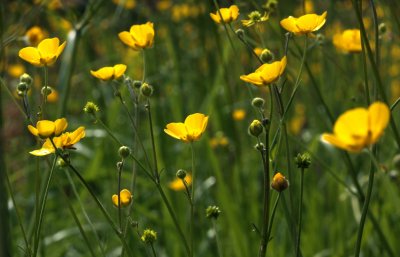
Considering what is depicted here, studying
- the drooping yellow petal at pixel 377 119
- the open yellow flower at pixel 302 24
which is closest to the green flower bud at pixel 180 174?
the open yellow flower at pixel 302 24

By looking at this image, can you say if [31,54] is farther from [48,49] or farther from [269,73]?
[269,73]

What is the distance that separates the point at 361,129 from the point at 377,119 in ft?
0.06

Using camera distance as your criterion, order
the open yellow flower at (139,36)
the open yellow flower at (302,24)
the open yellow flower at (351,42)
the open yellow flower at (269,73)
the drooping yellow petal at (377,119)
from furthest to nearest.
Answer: the open yellow flower at (351,42) → the open yellow flower at (139,36) → the open yellow flower at (302,24) → the open yellow flower at (269,73) → the drooping yellow petal at (377,119)

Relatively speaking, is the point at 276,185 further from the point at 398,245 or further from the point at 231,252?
the point at 231,252

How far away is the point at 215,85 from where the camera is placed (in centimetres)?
228

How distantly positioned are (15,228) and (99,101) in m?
0.91

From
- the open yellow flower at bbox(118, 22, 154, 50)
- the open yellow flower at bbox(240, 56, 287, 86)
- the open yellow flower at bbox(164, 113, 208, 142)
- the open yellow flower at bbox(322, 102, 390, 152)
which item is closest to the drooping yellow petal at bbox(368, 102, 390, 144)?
the open yellow flower at bbox(322, 102, 390, 152)

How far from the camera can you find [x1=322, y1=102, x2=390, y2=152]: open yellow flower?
0.66 metres

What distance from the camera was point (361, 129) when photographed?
0.66 meters

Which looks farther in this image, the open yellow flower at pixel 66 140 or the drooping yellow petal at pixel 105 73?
the drooping yellow petal at pixel 105 73

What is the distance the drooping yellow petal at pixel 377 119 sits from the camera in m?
0.65

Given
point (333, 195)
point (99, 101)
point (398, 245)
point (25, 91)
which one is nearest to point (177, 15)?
point (99, 101)

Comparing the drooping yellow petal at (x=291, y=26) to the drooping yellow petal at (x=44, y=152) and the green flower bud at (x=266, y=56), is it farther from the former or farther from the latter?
the drooping yellow petal at (x=44, y=152)

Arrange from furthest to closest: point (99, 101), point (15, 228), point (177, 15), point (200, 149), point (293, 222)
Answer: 1. point (177, 15)
2. point (99, 101)
3. point (200, 149)
4. point (15, 228)
5. point (293, 222)
